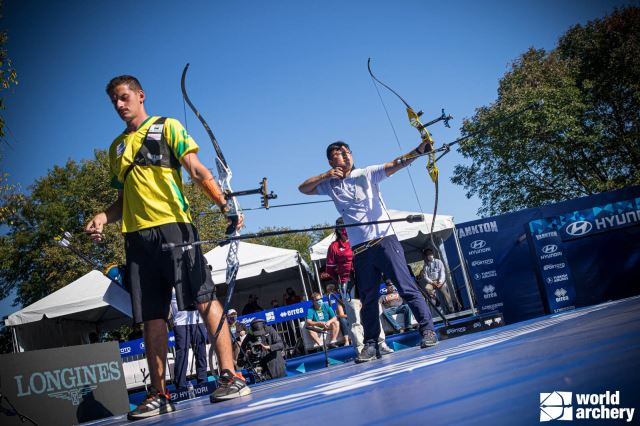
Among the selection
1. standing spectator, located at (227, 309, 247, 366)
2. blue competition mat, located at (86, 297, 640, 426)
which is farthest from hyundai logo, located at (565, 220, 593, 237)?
blue competition mat, located at (86, 297, 640, 426)

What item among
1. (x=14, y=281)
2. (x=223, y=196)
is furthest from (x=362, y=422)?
(x=14, y=281)

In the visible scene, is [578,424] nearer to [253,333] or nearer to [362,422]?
[362,422]

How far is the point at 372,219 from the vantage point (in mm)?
4562

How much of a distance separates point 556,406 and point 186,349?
6.33 meters

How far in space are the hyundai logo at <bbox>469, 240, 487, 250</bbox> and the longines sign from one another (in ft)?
19.7

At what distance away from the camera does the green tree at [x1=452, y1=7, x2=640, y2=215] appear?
923 inches

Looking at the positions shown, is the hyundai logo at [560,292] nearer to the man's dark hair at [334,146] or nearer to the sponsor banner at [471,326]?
the sponsor banner at [471,326]

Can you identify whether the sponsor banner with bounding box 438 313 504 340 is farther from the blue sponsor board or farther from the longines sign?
the blue sponsor board

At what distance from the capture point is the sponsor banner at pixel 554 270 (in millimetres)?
7824

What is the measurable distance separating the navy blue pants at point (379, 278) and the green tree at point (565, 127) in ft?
67.6

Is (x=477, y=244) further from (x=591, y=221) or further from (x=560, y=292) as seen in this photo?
(x=591, y=221)

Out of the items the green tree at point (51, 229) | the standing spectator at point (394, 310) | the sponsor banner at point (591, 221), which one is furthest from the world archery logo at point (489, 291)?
the green tree at point (51, 229)

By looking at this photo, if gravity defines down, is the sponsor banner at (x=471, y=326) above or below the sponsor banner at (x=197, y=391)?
above

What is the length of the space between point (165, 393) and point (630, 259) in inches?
311
